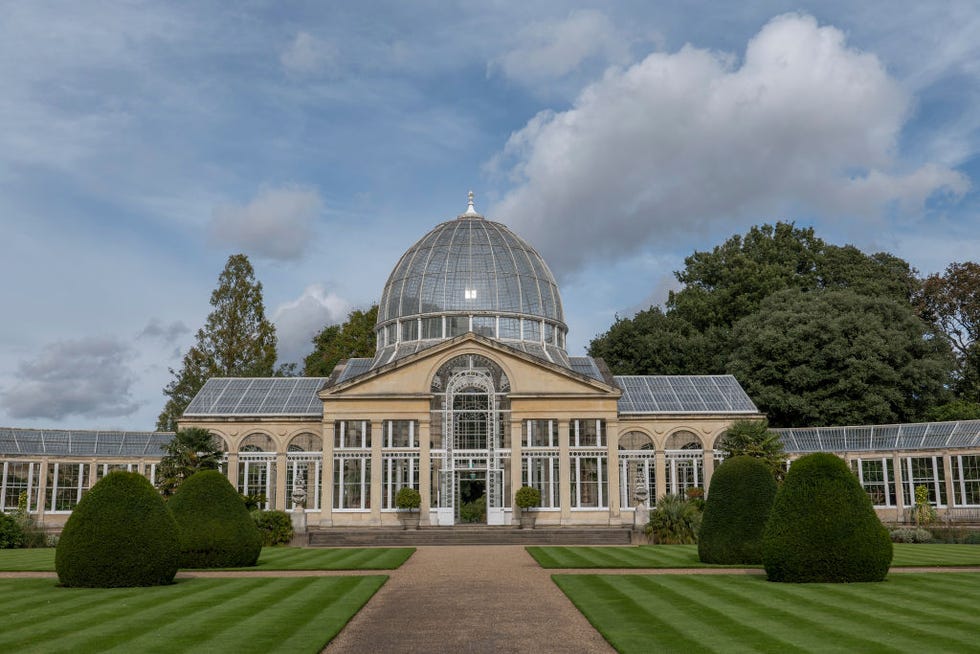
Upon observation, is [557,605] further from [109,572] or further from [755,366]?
[755,366]

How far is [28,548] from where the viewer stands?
3372 cm

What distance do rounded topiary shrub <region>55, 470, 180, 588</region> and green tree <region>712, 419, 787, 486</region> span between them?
27191 millimetres

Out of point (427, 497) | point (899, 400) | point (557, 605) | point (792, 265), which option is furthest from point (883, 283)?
point (557, 605)

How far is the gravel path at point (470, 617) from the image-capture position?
13.2 metres

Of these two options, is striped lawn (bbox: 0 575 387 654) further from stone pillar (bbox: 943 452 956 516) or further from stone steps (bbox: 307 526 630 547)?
stone pillar (bbox: 943 452 956 516)

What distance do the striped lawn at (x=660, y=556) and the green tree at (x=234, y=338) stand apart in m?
36.9

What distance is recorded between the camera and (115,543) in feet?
62.9

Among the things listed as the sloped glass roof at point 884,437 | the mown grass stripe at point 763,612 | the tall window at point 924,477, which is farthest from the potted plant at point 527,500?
the mown grass stripe at point 763,612

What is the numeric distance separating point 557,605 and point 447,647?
4.57 meters

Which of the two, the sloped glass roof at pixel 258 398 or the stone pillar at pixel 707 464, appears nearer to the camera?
the stone pillar at pixel 707 464

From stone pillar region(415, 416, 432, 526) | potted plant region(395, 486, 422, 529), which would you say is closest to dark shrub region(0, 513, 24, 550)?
potted plant region(395, 486, 422, 529)

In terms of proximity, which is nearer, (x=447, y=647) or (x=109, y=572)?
(x=447, y=647)

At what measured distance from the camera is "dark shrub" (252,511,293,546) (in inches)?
1366

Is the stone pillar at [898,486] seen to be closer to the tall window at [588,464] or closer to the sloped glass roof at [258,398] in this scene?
the tall window at [588,464]
